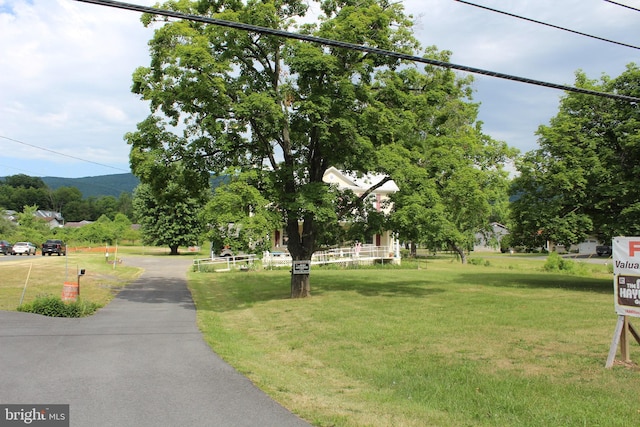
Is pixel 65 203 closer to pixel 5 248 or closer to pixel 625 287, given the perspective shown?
pixel 5 248

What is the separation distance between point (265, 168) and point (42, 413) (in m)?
13.5

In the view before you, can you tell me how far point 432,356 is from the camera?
910cm

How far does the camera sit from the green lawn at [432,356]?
6164 millimetres

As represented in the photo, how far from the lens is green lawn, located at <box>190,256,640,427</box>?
243 inches

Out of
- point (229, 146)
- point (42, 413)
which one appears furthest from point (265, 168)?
point (42, 413)

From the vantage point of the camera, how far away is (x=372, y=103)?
1772cm

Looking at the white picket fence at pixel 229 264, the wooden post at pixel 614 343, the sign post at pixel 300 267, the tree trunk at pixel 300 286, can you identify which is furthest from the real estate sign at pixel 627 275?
the white picket fence at pixel 229 264

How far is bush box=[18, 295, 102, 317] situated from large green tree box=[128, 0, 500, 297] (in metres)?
5.96

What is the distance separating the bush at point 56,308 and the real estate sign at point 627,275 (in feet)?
42.2

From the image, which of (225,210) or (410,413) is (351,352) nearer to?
(410,413)

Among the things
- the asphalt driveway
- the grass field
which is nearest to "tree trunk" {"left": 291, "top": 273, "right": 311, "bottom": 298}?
the asphalt driveway

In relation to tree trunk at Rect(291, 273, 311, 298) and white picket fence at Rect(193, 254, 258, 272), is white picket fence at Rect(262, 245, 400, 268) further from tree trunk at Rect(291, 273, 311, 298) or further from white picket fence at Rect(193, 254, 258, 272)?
tree trunk at Rect(291, 273, 311, 298)

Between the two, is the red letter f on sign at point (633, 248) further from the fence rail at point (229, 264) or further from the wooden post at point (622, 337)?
the fence rail at point (229, 264)

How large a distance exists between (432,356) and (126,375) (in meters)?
5.12
